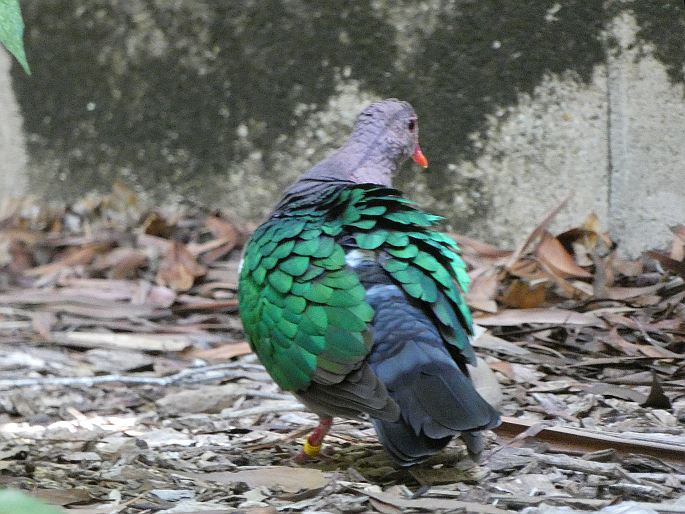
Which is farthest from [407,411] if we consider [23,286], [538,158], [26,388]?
[23,286]

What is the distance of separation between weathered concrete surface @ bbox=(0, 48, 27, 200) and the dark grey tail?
3.33 m

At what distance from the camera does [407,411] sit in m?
2.26

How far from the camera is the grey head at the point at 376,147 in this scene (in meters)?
3.26

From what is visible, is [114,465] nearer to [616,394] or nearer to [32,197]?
[616,394]

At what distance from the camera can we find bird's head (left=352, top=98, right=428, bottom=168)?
3.34 metres

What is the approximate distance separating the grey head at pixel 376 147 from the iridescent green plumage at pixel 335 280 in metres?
0.43

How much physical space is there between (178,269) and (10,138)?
1403 millimetres

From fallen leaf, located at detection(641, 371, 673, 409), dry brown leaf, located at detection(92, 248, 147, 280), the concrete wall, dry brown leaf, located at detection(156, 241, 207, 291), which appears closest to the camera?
fallen leaf, located at detection(641, 371, 673, 409)

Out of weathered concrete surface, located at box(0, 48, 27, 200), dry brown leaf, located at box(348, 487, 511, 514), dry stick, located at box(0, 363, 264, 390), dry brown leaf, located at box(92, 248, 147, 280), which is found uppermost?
weathered concrete surface, located at box(0, 48, 27, 200)

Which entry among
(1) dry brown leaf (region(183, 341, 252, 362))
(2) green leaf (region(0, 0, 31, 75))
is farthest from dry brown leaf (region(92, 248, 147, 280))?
(2) green leaf (region(0, 0, 31, 75))

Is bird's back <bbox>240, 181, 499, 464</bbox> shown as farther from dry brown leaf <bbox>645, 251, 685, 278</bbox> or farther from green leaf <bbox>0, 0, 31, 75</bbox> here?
dry brown leaf <bbox>645, 251, 685, 278</bbox>

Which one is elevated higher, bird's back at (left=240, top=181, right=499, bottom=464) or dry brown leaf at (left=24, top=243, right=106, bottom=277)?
bird's back at (left=240, top=181, right=499, bottom=464)

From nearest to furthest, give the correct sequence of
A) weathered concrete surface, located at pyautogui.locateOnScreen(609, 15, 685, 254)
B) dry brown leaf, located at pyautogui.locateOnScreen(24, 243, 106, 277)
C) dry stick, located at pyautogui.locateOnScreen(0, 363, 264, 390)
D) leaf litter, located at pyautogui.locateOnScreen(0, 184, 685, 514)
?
leaf litter, located at pyautogui.locateOnScreen(0, 184, 685, 514)
dry stick, located at pyautogui.locateOnScreen(0, 363, 264, 390)
weathered concrete surface, located at pyautogui.locateOnScreen(609, 15, 685, 254)
dry brown leaf, located at pyautogui.locateOnScreen(24, 243, 106, 277)

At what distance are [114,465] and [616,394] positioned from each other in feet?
4.97
